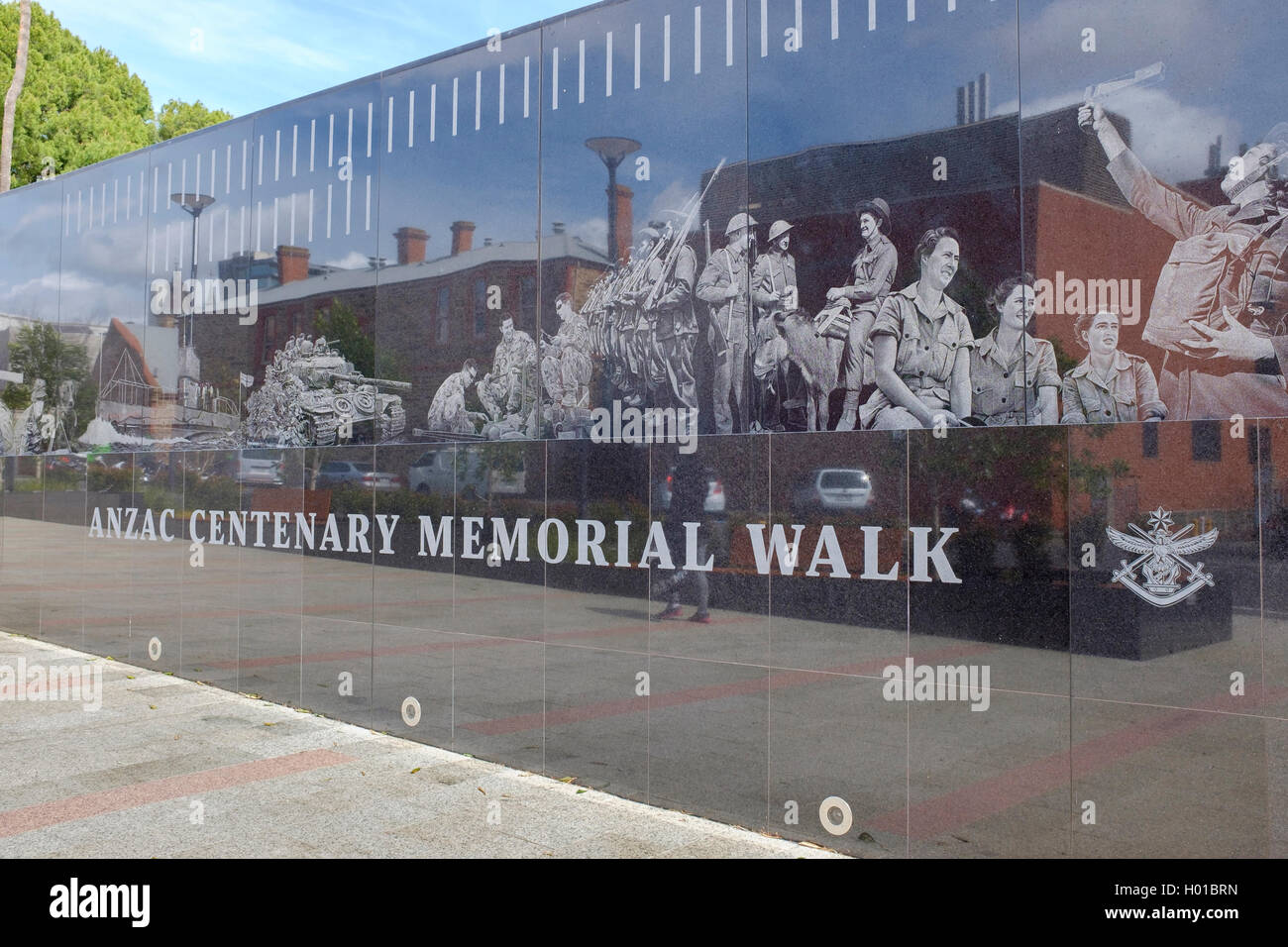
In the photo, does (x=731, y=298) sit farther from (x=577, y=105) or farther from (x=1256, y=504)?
(x=1256, y=504)

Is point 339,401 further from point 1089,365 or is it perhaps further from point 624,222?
point 1089,365

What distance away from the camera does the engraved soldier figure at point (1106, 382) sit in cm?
452

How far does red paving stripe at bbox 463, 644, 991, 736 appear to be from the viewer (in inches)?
199

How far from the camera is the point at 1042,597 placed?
4.70m

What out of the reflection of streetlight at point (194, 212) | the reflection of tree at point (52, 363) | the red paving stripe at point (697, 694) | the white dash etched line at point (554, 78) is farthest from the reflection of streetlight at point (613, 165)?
the reflection of tree at point (52, 363)

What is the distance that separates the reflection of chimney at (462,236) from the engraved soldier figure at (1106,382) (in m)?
3.92

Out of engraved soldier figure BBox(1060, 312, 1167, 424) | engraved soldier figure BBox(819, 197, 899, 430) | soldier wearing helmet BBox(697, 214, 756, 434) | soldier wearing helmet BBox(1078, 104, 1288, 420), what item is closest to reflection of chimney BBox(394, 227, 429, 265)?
soldier wearing helmet BBox(697, 214, 756, 434)

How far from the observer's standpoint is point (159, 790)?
6.06m

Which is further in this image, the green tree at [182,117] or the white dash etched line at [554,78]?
the green tree at [182,117]

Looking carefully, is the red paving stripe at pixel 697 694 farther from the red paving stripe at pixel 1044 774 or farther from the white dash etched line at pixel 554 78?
the white dash etched line at pixel 554 78

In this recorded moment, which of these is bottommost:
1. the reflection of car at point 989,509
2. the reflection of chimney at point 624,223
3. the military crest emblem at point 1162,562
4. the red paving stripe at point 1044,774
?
the red paving stripe at point 1044,774

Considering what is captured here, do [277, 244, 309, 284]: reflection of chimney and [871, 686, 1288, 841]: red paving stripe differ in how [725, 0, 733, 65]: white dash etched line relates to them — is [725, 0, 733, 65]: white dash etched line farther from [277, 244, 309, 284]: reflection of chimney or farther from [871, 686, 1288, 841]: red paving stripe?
[277, 244, 309, 284]: reflection of chimney

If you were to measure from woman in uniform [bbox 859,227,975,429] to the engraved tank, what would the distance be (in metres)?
3.50

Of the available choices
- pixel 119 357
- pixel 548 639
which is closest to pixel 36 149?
pixel 119 357
